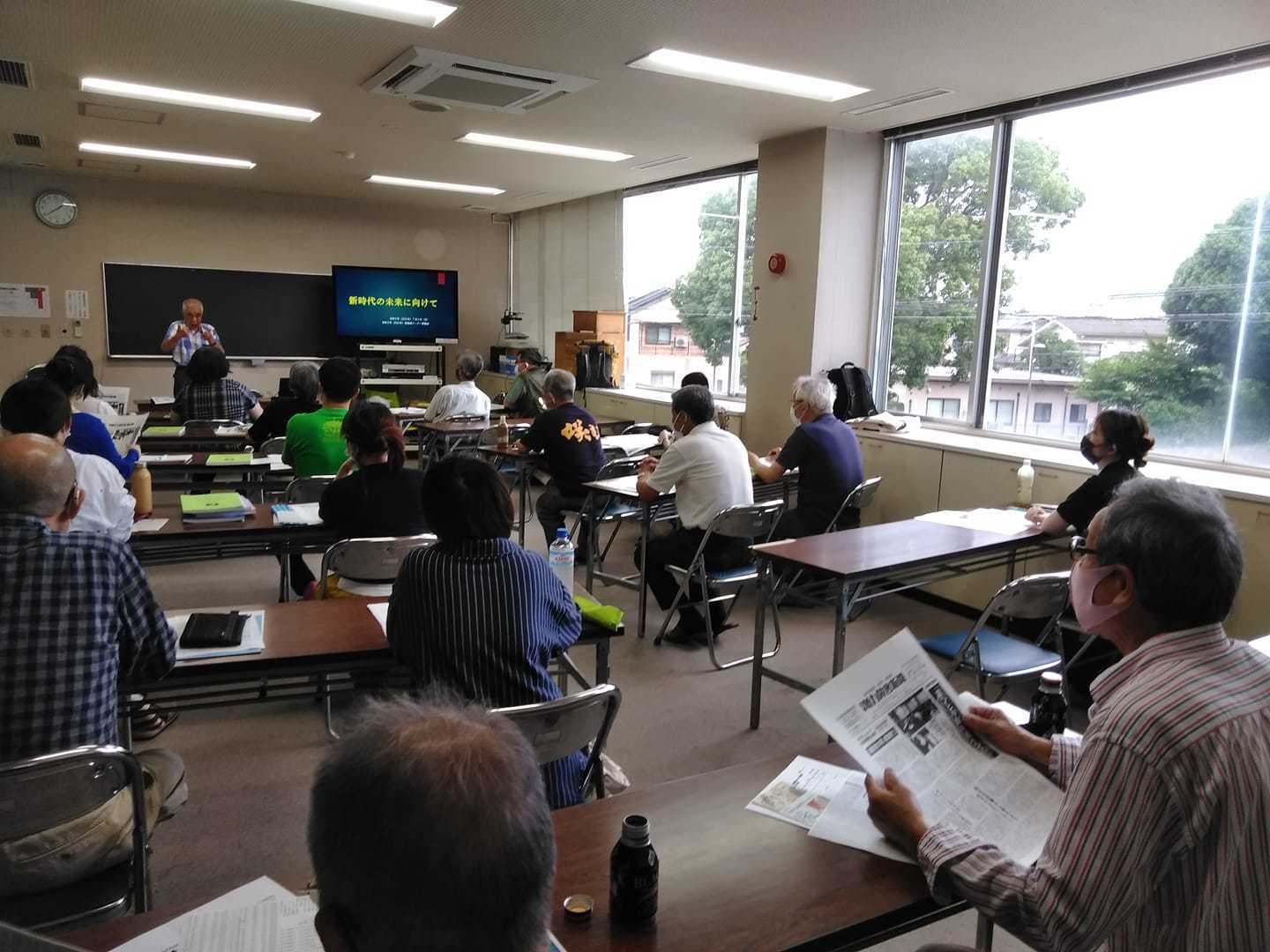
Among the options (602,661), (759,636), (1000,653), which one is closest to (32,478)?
(602,661)

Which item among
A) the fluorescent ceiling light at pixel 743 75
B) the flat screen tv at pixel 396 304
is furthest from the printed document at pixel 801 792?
the flat screen tv at pixel 396 304

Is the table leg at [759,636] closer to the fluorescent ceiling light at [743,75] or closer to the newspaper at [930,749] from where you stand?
the newspaper at [930,749]

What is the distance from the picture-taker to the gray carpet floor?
2.49m

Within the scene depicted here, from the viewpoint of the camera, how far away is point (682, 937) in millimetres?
1111

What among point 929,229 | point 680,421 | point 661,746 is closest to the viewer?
point 661,746

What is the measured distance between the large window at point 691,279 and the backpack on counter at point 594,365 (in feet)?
1.33

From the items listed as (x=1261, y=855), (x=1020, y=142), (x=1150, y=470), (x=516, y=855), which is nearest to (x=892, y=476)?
(x=1150, y=470)

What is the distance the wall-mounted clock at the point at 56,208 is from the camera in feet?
29.7

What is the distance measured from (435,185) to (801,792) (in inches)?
335

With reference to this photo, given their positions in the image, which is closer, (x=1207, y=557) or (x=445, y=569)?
(x=1207, y=557)

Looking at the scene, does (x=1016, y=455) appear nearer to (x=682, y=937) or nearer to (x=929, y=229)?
(x=929, y=229)

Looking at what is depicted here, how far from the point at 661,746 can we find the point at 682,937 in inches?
87.3

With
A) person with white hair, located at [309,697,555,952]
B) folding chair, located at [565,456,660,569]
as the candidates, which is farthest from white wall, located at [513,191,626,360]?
person with white hair, located at [309,697,555,952]

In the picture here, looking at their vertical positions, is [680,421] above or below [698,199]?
below
